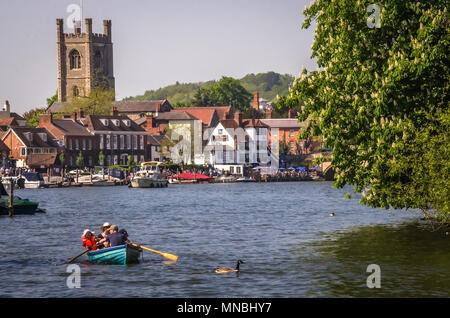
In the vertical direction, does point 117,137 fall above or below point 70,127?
below

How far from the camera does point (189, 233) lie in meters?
57.2

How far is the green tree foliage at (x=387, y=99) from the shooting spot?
38.6 m

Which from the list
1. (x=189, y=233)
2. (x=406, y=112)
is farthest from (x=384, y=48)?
(x=189, y=233)

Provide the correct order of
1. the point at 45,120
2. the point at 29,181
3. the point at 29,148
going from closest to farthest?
the point at 29,181
the point at 29,148
the point at 45,120

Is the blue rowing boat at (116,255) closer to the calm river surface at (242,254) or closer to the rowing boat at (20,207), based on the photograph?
the calm river surface at (242,254)

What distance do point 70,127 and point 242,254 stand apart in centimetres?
11790

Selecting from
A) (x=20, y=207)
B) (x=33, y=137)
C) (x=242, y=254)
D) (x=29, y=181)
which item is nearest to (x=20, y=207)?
(x=20, y=207)

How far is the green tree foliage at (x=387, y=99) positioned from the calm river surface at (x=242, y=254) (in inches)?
168

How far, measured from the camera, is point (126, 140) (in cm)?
16712

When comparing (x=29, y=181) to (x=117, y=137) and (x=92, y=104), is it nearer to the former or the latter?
(x=117, y=137)

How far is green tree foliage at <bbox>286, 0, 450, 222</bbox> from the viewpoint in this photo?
38.6 meters

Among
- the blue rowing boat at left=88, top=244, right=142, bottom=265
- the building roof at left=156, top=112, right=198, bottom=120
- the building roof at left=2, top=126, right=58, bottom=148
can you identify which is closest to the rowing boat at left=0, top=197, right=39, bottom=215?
the blue rowing boat at left=88, top=244, right=142, bottom=265

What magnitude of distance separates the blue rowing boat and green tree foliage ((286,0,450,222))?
39.4 ft

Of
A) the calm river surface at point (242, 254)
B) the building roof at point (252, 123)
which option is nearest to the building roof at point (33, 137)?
the building roof at point (252, 123)
